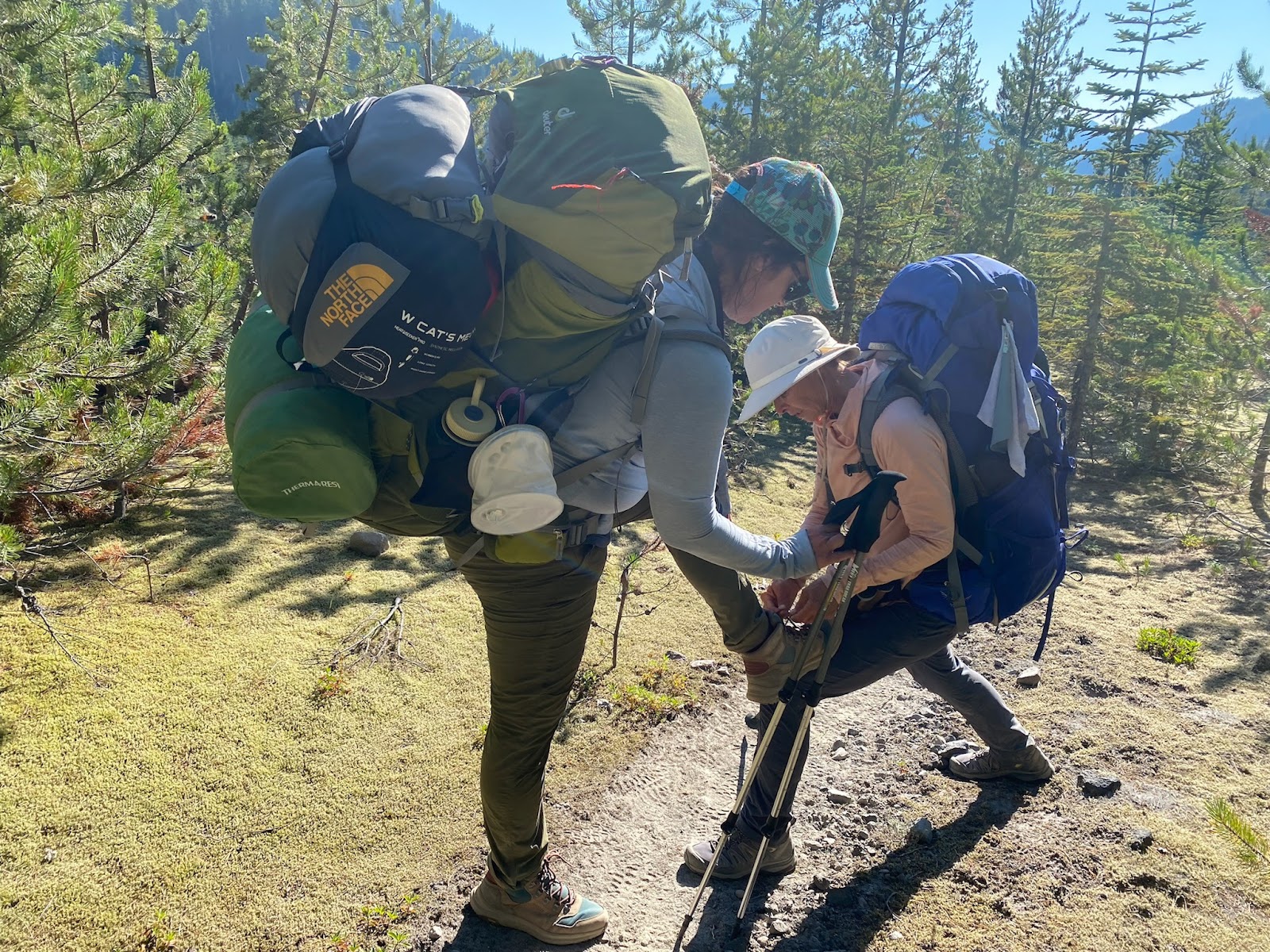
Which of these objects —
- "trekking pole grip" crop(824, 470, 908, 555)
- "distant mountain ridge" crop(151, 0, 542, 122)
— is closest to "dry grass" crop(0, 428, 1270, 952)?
"trekking pole grip" crop(824, 470, 908, 555)

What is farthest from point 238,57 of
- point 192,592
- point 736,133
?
point 192,592

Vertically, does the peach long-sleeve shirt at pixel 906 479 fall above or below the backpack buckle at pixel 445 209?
below

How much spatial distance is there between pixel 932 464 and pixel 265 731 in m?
3.57

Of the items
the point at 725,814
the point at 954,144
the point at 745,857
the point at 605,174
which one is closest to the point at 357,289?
the point at 605,174

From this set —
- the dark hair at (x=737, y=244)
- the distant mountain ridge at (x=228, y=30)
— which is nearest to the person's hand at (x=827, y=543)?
the dark hair at (x=737, y=244)

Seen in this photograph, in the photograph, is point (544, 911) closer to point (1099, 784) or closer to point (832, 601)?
point (832, 601)

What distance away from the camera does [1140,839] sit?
327cm

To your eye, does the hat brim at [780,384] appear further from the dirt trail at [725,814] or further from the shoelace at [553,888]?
the dirt trail at [725,814]

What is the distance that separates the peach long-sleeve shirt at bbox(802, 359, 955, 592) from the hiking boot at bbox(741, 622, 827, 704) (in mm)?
335

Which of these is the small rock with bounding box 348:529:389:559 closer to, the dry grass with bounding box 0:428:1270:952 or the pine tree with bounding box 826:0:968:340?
the dry grass with bounding box 0:428:1270:952

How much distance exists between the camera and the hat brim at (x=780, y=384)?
2.71m

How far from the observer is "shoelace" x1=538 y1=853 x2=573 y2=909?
2.79 m

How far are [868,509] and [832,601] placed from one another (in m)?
0.61

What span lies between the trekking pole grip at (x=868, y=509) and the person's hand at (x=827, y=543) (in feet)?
0.25
